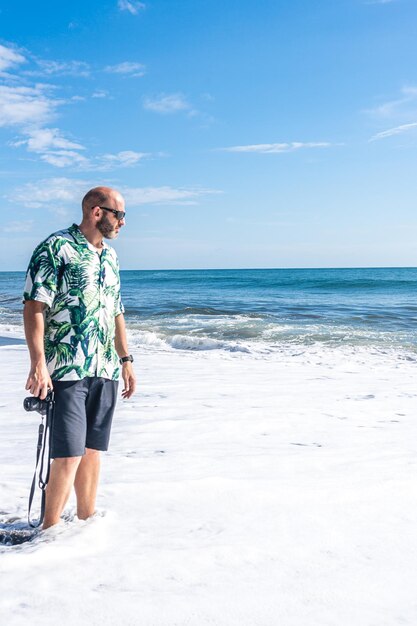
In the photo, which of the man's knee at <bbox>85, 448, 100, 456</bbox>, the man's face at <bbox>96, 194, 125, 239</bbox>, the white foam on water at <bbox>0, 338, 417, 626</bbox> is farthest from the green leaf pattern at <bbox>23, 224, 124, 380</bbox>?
the white foam on water at <bbox>0, 338, 417, 626</bbox>

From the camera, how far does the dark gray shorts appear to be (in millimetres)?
2736

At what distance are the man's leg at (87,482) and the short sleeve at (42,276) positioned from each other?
0.87 meters

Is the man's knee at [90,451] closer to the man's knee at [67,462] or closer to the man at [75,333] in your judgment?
the man at [75,333]

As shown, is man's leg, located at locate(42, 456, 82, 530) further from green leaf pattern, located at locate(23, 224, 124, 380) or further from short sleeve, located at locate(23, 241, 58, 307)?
short sleeve, located at locate(23, 241, 58, 307)

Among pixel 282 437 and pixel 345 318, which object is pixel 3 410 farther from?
pixel 345 318

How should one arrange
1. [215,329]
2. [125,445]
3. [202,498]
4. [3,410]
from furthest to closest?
1. [215,329]
2. [3,410]
3. [125,445]
4. [202,498]

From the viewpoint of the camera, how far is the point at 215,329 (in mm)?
15891

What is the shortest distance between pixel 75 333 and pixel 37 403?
0.38m

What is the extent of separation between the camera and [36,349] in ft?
8.63

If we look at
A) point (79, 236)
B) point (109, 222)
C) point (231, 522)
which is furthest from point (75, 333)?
point (231, 522)

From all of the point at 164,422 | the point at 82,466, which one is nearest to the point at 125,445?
the point at 164,422

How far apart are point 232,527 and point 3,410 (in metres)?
3.52

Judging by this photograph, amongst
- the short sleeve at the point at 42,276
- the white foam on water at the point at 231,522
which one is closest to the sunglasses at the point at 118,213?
the short sleeve at the point at 42,276

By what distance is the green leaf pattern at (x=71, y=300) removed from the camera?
2705mm
